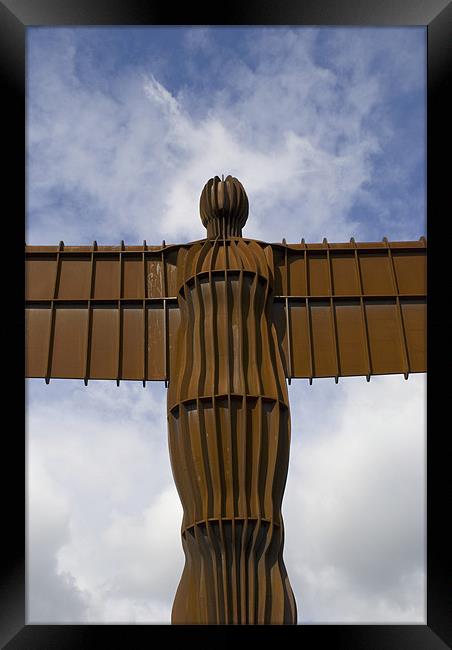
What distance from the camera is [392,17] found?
5.19m

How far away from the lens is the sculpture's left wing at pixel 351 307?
1288cm

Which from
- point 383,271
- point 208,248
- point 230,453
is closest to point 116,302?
point 208,248

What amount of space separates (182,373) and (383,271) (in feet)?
14.0

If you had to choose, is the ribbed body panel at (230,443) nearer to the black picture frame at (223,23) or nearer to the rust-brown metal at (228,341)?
the rust-brown metal at (228,341)

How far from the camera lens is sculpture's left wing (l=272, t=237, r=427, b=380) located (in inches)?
507

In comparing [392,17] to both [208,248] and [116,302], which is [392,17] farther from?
[116,302]

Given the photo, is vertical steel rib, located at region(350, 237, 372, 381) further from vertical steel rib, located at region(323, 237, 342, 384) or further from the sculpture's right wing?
the sculpture's right wing

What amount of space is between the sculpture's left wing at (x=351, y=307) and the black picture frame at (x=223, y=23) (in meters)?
7.66

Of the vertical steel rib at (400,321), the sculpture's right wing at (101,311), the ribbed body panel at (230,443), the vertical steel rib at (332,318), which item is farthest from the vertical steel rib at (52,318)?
the vertical steel rib at (400,321)

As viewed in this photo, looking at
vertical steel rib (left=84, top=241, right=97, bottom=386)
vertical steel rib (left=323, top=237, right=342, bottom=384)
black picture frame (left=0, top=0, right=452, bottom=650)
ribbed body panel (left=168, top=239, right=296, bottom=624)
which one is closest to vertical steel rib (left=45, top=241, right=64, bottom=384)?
vertical steel rib (left=84, top=241, right=97, bottom=386)

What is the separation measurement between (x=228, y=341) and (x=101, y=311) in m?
2.75

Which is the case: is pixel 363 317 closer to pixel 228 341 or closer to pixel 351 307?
pixel 351 307

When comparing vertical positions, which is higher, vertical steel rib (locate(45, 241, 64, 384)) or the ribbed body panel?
vertical steel rib (locate(45, 241, 64, 384))

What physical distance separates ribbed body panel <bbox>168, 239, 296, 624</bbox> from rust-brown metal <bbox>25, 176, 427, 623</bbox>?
0.02 meters
